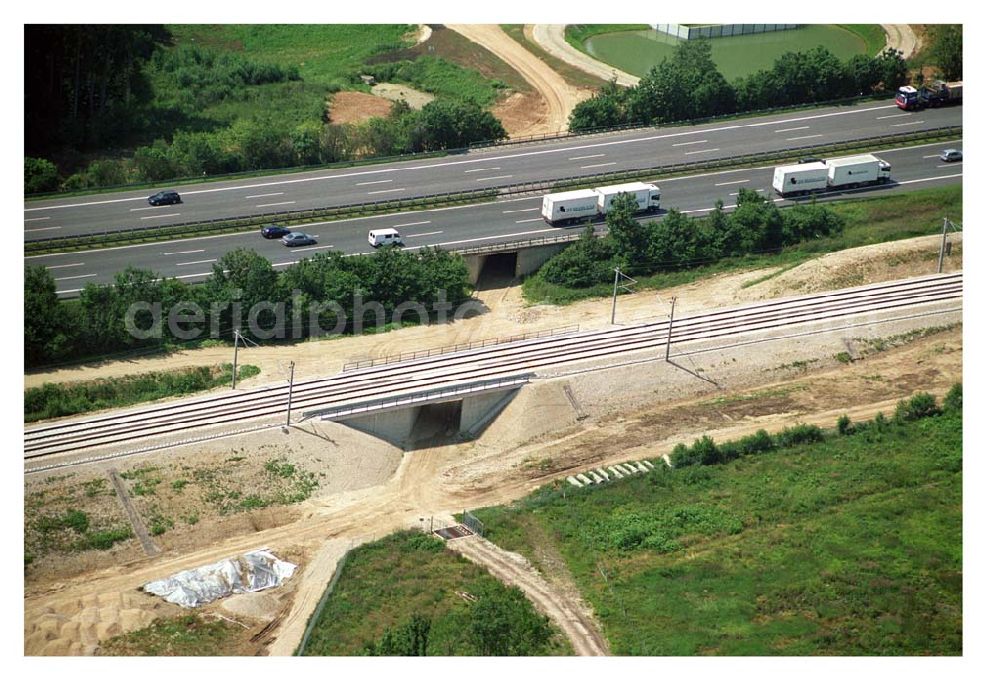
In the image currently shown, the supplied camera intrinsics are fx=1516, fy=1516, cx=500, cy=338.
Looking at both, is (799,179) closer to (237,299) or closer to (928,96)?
(928,96)

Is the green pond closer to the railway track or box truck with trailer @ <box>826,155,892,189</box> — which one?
box truck with trailer @ <box>826,155,892,189</box>

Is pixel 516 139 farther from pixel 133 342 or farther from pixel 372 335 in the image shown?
pixel 133 342

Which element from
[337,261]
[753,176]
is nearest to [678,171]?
[753,176]

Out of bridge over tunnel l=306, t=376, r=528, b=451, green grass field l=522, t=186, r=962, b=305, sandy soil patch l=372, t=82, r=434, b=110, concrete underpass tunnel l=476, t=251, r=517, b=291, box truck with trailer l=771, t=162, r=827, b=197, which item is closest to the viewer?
bridge over tunnel l=306, t=376, r=528, b=451

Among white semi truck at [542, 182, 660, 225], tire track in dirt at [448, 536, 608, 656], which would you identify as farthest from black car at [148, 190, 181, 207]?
tire track in dirt at [448, 536, 608, 656]

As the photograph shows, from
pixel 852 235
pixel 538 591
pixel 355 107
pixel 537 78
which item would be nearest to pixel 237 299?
pixel 538 591

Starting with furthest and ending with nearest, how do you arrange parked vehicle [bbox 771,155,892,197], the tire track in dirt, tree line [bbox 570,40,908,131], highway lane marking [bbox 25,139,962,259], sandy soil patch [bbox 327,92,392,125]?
1. sandy soil patch [bbox 327,92,392,125]
2. tree line [bbox 570,40,908,131]
3. parked vehicle [bbox 771,155,892,197]
4. highway lane marking [bbox 25,139,962,259]
5. the tire track in dirt
